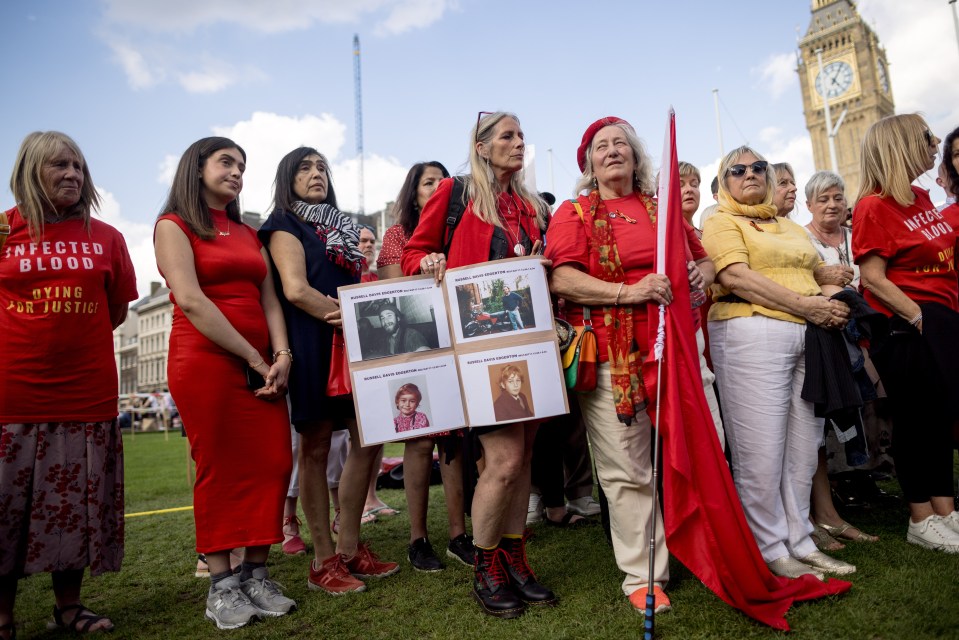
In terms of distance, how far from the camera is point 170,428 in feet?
103

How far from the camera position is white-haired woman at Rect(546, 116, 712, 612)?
2867 millimetres

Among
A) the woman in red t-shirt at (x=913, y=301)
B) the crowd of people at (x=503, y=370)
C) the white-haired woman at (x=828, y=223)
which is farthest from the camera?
the white-haired woman at (x=828, y=223)

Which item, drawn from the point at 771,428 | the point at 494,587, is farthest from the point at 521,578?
the point at 771,428

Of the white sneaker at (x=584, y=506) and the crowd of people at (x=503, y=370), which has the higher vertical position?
the crowd of people at (x=503, y=370)

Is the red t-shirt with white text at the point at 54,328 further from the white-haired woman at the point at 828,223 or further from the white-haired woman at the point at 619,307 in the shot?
the white-haired woman at the point at 828,223

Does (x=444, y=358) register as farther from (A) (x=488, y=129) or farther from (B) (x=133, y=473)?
(B) (x=133, y=473)

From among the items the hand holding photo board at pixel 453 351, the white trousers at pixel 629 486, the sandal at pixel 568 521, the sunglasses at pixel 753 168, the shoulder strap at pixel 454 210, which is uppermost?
the sunglasses at pixel 753 168

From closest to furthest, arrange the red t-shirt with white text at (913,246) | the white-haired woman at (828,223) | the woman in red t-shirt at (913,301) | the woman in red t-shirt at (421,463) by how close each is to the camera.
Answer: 1. the woman in red t-shirt at (913,301)
2. the red t-shirt with white text at (913,246)
3. the woman in red t-shirt at (421,463)
4. the white-haired woman at (828,223)

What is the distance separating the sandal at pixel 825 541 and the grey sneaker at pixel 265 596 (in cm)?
280

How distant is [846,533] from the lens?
12.2 feet

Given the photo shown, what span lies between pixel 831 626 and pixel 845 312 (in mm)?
1575

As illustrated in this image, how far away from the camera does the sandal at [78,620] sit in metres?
3.03

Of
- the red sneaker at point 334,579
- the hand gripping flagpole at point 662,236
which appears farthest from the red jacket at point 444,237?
the red sneaker at point 334,579

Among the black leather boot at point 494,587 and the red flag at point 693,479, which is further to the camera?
the black leather boot at point 494,587
